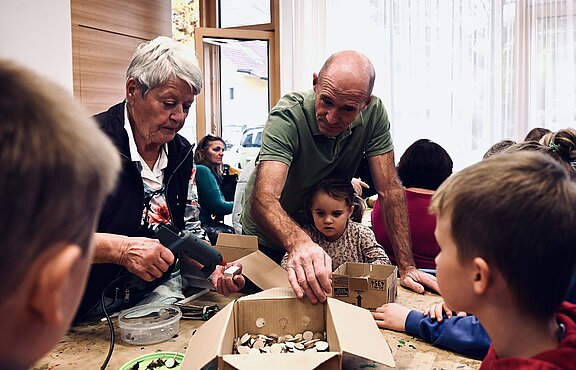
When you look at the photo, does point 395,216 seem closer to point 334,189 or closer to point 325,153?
point 334,189

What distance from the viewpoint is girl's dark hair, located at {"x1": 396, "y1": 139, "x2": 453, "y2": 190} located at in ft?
8.33

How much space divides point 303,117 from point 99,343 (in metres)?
1.10

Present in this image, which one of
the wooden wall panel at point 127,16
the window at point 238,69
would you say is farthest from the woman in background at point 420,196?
the window at point 238,69

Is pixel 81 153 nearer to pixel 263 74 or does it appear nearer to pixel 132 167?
pixel 132 167

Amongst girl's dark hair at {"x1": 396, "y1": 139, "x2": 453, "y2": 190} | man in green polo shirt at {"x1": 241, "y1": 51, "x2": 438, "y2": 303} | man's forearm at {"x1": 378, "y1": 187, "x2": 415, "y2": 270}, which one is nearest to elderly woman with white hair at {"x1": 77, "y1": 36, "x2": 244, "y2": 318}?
man in green polo shirt at {"x1": 241, "y1": 51, "x2": 438, "y2": 303}

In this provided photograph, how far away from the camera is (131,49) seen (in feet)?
14.3

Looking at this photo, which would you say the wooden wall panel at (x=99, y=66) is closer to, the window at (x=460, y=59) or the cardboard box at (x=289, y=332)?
the window at (x=460, y=59)

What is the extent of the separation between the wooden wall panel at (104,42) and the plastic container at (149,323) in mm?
2510

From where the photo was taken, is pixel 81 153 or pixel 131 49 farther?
pixel 131 49

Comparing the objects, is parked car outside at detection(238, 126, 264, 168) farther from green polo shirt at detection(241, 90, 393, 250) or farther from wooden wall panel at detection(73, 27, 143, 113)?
green polo shirt at detection(241, 90, 393, 250)

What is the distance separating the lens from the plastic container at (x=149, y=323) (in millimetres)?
1400

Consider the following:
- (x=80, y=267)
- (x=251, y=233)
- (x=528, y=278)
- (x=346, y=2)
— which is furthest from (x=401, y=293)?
(x=346, y=2)

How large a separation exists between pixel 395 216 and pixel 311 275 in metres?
0.89

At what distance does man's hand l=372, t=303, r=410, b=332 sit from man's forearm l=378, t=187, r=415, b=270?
0.61 meters
